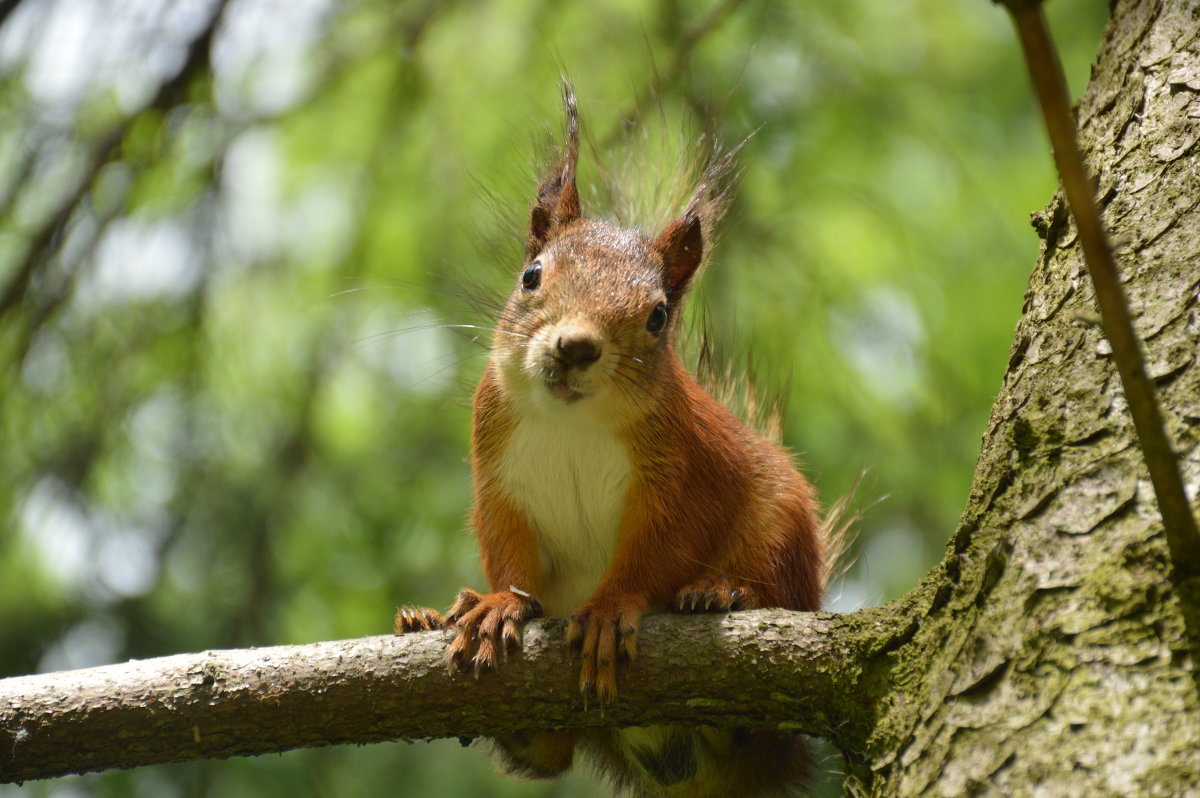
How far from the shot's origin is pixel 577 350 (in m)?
2.41

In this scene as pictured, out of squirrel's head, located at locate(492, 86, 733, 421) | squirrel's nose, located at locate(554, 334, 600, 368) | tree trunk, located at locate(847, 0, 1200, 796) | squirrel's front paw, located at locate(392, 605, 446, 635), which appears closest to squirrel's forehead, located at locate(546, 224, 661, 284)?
squirrel's head, located at locate(492, 86, 733, 421)

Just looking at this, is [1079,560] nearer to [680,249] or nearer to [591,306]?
[591,306]

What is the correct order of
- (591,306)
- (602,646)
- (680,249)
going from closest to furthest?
1. (602,646)
2. (591,306)
3. (680,249)

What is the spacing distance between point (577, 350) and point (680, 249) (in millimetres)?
677

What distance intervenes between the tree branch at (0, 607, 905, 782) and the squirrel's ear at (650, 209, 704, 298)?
41.1 inches

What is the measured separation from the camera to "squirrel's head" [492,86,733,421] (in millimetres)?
2498

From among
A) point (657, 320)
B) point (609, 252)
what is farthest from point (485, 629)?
point (609, 252)

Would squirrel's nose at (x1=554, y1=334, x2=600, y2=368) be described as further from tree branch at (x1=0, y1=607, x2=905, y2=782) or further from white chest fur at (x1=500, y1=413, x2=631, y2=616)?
tree branch at (x1=0, y1=607, x2=905, y2=782)

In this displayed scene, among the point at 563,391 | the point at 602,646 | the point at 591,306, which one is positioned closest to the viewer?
the point at 602,646

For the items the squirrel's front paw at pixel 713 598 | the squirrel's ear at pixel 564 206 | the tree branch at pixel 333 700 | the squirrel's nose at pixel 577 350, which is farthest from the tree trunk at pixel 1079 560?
the squirrel's ear at pixel 564 206

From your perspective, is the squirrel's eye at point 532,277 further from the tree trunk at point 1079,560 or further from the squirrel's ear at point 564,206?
the tree trunk at point 1079,560

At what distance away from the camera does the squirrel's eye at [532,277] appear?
2.77m

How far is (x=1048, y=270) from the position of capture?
2.08 m

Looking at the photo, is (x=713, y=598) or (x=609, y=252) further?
(x=609, y=252)
